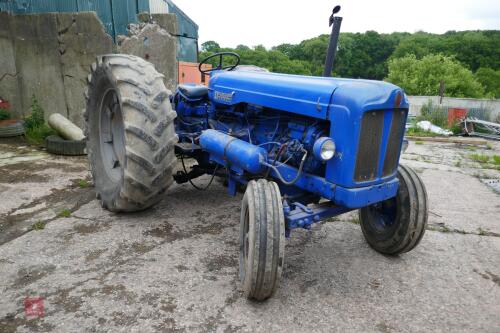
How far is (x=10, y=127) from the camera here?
6.75 meters

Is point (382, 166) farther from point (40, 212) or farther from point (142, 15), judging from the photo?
point (142, 15)

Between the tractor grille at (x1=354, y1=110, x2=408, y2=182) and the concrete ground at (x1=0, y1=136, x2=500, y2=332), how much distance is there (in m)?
0.84

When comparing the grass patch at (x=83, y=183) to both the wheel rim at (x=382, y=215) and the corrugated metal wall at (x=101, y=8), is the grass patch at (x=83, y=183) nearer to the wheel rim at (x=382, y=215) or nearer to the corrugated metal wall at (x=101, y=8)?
the wheel rim at (x=382, y=215)

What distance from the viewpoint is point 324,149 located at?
2502mm

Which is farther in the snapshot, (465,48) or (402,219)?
(465,48)

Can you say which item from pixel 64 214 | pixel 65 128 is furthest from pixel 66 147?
pixel 64 214

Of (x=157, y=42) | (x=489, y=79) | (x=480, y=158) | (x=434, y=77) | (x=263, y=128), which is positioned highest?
(x=157, y=42)

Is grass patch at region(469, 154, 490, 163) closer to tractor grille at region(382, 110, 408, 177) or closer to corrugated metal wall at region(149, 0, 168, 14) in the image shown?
tractor grille at region(382, 110, 408, 177)

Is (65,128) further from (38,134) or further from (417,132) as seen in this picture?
(417,132)

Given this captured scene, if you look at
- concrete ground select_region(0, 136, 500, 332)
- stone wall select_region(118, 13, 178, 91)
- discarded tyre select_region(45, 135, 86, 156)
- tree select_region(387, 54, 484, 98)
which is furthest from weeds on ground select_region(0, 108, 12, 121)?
tree select_region(387, 54, 484, 98)

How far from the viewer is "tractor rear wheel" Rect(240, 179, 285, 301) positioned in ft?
7.73

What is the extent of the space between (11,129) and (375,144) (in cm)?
645

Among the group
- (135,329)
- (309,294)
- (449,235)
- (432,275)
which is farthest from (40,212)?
(449,235)

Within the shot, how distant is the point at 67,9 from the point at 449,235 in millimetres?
7348
